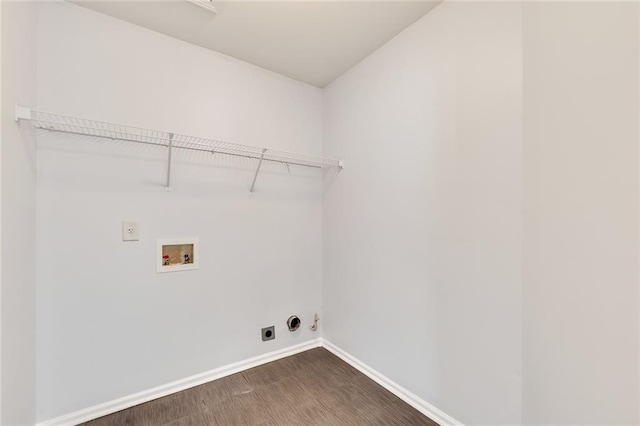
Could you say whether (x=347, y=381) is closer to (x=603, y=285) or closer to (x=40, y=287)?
(x=603, y=285)

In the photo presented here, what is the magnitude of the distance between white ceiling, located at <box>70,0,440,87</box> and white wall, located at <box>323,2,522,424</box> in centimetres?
16

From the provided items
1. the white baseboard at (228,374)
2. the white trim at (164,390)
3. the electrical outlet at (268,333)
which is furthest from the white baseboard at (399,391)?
the electrical outlet at (268,333)

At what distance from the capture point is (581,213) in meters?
0.99

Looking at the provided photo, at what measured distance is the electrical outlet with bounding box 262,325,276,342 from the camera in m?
2.14

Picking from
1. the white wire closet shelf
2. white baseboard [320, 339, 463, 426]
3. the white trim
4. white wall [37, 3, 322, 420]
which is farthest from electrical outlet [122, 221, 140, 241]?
white baseboard [320, 339, 463, 426]

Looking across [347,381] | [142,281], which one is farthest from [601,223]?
[142,281]

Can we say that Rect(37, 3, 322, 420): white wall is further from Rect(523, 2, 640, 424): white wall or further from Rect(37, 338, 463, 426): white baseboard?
Rect(523, 2, 640, 424): white wall

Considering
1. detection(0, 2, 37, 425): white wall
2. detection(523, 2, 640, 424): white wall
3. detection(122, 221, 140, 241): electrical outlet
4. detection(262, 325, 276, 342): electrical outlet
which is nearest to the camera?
detection(523, 2, 640, 424): white wall

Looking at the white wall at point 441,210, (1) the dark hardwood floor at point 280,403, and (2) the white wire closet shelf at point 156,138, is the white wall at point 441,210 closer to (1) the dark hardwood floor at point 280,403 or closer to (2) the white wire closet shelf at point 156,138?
(1) the dark hardwood floor at point 280,403

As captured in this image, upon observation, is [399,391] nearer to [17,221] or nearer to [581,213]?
[581,213]

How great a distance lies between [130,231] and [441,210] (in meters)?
1.86

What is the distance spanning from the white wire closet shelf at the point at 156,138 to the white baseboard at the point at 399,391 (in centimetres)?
154

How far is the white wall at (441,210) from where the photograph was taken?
4.02ft

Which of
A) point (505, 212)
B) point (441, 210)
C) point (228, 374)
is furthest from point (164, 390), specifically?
point (505, 212)
